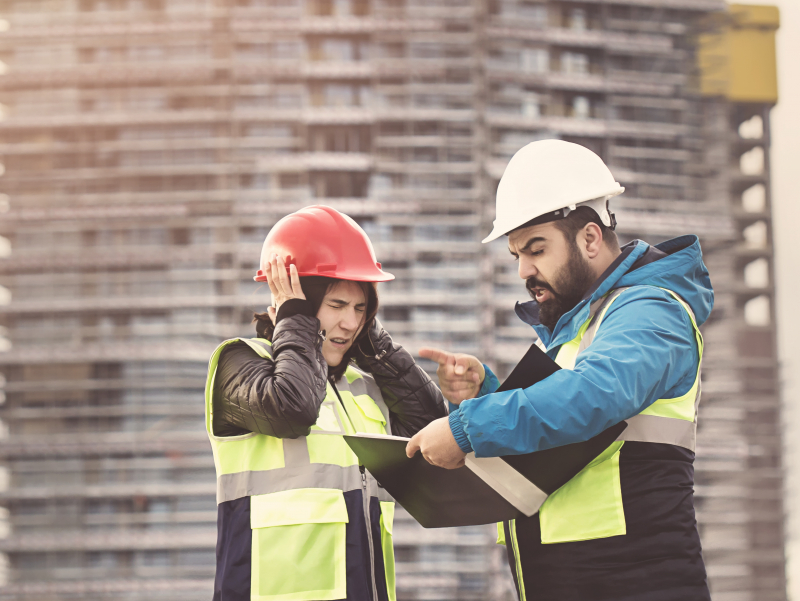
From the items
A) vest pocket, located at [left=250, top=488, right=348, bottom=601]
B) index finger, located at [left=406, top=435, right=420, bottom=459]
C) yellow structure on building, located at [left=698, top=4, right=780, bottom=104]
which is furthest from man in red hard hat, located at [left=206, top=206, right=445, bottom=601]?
yellow structure on building, located at [left=698, top=4, right=780, bottom=104]

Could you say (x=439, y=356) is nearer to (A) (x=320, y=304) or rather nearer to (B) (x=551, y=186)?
(A) (x=320, y=304)

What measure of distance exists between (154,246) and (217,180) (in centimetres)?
570

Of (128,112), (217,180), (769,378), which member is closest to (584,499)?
(217,180)

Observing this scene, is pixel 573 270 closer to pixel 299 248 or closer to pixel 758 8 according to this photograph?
pixel 299 248

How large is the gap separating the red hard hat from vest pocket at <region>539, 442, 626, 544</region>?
981 mm

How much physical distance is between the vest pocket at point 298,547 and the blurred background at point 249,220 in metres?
40.8

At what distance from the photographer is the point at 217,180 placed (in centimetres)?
4859

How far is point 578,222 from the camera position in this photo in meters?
2.39

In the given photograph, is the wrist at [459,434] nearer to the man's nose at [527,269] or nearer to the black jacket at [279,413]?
the black jacket at [279,413]

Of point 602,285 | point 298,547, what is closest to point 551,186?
point 602,285

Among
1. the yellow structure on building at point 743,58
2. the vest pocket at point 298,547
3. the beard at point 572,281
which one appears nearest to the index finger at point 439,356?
the beard at point 572,281

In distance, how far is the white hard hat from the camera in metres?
2.38

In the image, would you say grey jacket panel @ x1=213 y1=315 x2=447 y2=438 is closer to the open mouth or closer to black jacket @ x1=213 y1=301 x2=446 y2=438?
black jacket @ x1=213 y1=301 x2=446 y2=438

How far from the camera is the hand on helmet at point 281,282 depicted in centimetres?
259
